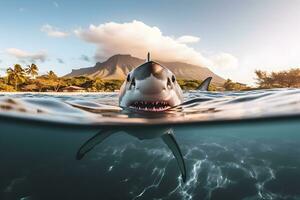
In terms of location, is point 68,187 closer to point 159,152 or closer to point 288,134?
point 159,152

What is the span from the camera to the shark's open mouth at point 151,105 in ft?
20.0

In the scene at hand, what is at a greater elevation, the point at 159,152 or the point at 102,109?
the point at 102,109

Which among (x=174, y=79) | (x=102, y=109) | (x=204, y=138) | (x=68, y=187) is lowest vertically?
(x=68, y=187)

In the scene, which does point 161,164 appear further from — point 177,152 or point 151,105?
point 151,105

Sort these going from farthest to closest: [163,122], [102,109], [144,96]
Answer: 1. [102,109]
2. [163,122]
3. [144,96]

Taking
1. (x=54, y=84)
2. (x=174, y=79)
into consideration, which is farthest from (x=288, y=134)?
(x=54, y=84)

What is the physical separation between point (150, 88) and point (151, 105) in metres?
0.65

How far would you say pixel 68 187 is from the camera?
20.7 meters

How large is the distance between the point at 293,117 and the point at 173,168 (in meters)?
9.11

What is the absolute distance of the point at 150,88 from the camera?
225 inches

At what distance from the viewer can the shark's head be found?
5676mm

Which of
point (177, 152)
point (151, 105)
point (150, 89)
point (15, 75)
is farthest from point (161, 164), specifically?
point (15, 75)

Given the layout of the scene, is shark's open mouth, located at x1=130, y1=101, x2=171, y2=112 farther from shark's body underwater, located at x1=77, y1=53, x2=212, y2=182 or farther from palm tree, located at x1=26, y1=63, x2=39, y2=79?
palm tree, located at x1=26, y1=63, x2=39, y2=79

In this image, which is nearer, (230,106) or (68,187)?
(230,106)
